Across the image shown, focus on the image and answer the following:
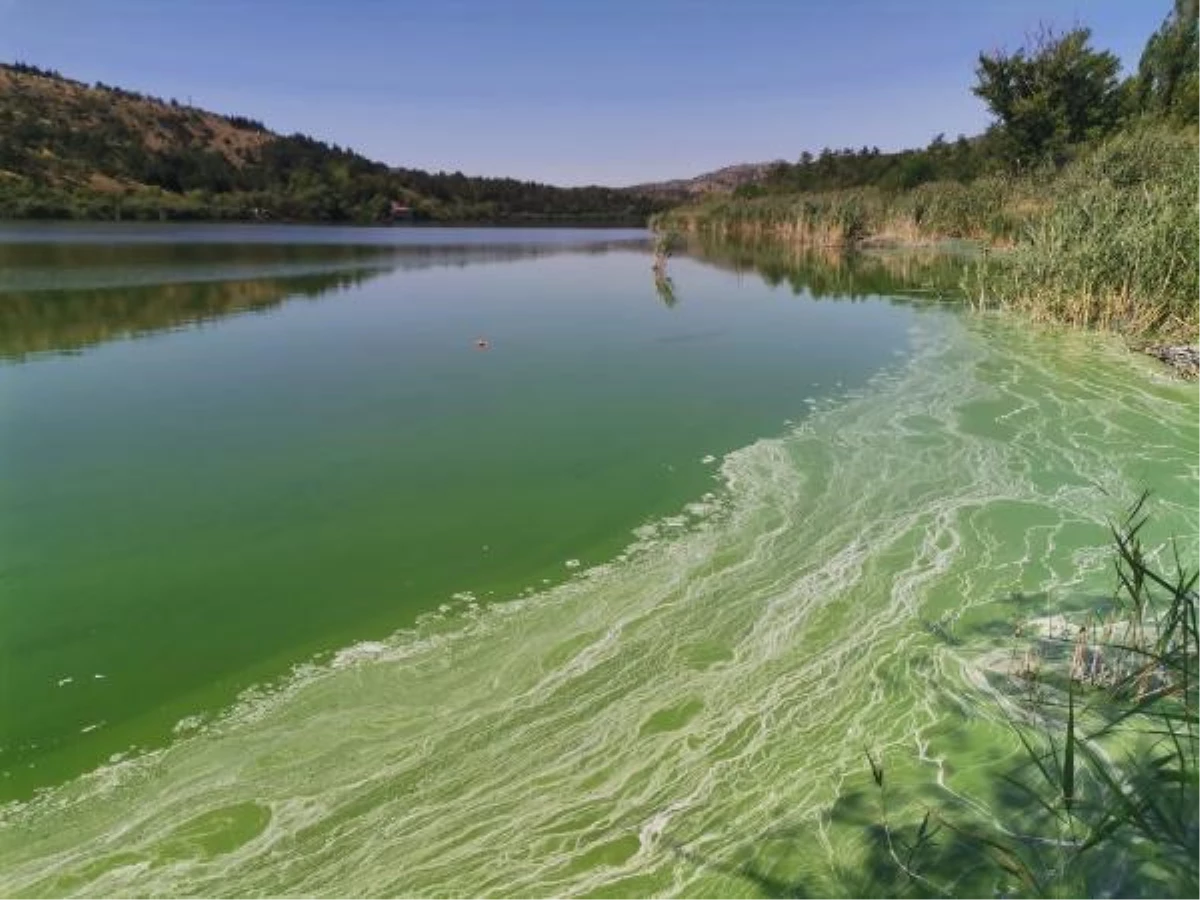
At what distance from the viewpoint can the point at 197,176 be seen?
187 feet

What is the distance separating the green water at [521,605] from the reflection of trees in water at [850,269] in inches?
264

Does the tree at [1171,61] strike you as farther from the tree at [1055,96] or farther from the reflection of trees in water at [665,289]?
the reflection of trees in water at [665,289]

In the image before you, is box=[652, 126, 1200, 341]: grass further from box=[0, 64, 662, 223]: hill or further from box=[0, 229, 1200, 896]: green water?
box=[0, 64, 662, 223]: hill

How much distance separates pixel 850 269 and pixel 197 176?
180 ft

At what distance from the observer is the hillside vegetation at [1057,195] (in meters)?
7.79

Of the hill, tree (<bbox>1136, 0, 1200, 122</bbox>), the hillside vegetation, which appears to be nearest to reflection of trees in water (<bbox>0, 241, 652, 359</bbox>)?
the hillside vegetation

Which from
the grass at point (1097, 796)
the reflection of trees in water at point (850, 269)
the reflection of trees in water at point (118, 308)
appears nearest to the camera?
the grass at point (1097, 796)

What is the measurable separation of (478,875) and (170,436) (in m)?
4.44

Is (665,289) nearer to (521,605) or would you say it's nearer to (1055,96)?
(521,605)

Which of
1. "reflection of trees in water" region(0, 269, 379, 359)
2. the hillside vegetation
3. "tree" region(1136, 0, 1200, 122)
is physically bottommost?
"reflection of trees in water" region(0, 269, 379, 359)

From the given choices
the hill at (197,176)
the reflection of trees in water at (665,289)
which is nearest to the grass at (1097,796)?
the reflection of trees in water at (665,289)

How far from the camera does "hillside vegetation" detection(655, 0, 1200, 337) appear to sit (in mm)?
7789

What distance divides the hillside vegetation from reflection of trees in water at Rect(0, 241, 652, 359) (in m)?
10.2

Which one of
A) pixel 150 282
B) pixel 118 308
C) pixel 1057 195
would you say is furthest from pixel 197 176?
Answer: pixel 1057 195
